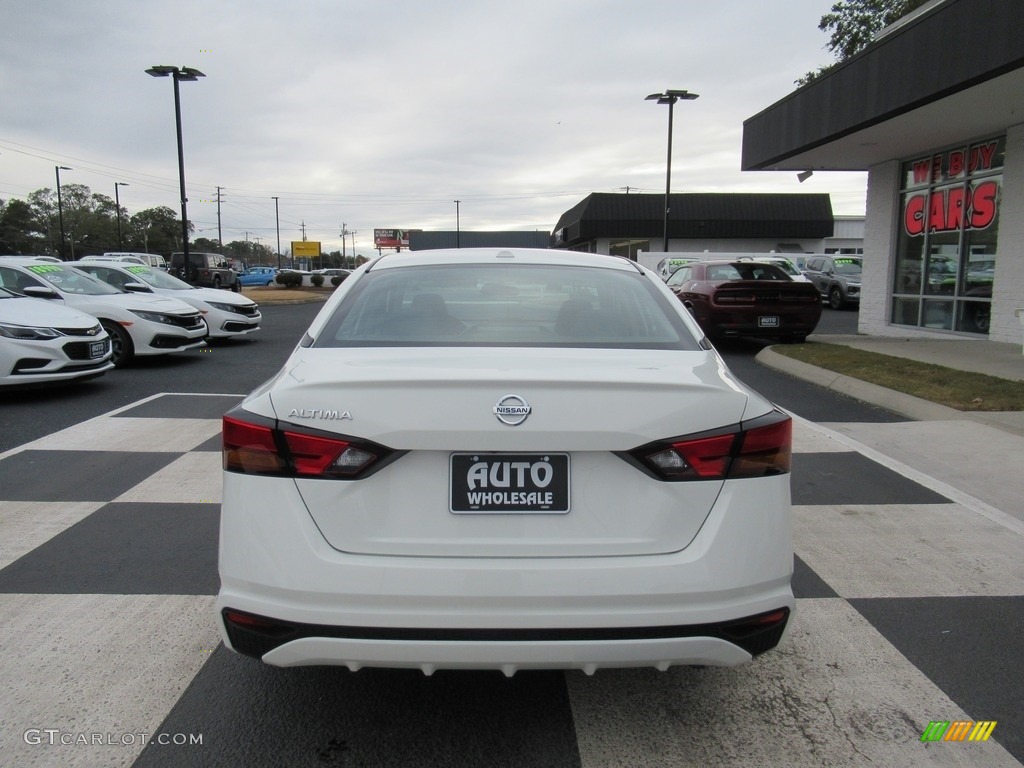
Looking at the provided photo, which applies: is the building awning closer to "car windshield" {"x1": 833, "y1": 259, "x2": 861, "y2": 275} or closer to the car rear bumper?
"car windshield" {"x1": 833, "y1": 259, "x2": 861, "y2": 275}

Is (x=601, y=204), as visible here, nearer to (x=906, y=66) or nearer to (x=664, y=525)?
(x=906, y=66)

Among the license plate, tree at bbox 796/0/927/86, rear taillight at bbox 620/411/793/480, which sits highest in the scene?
tree at bbox 796/0/927/86

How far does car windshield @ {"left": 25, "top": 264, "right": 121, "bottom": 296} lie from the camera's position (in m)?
11.1

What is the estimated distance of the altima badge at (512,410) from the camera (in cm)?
218

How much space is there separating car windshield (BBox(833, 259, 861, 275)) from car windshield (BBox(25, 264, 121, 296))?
2090 centimetres

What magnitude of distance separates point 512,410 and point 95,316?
1041 centimetres

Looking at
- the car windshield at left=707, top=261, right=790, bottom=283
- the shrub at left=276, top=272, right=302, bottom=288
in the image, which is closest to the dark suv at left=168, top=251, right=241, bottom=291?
the shrub at left=276, top=272, right=302, bottom=288

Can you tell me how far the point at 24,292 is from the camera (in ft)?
31.8

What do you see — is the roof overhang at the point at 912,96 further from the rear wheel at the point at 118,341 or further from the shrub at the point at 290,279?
the shrub at the point at 290,279

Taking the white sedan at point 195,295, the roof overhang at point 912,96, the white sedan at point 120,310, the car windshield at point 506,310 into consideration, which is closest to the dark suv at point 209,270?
the white sedan at point 195,295

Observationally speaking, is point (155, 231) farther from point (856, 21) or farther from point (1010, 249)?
point (1010, 249)

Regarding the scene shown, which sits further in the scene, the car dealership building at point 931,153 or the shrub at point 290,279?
the shrub at point 290,279

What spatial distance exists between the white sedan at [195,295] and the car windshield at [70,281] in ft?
3.39

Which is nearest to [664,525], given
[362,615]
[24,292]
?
[362,615]
